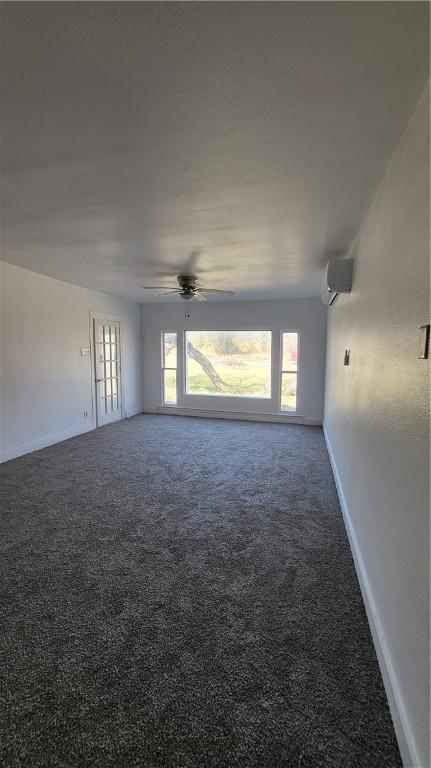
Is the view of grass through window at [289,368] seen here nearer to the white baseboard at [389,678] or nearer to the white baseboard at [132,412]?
the white baseboard at [132,412]

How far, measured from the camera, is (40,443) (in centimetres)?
479

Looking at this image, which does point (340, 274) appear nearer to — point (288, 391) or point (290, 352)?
Result: point (290, 352)

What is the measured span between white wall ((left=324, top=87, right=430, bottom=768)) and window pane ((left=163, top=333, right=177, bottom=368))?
18.0ft

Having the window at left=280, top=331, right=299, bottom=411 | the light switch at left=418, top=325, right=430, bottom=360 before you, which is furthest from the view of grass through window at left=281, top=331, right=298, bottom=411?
the light switch at left=418, top=325, right=430, bottom=360

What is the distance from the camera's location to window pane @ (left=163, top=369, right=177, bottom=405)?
7.42 metres

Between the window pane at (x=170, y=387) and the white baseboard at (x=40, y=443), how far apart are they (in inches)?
79.2

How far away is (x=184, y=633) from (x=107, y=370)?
17.2 ft

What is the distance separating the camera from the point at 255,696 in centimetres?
141

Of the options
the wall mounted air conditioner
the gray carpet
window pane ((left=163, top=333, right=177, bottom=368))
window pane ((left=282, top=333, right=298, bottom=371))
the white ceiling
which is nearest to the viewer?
the white ceiling

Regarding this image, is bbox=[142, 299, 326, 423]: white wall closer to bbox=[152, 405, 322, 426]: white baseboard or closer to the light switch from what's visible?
bbox=[152, 405, 322, 426]: white baseboard

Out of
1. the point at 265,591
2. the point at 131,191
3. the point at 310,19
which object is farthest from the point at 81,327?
the point at 310,19

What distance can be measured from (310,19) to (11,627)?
2.77m

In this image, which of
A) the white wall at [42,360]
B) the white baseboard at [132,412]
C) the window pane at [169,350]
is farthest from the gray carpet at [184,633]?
the window pane at [169,350]

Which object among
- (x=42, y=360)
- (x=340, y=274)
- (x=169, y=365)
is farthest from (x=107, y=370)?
(x=340, y=274)
